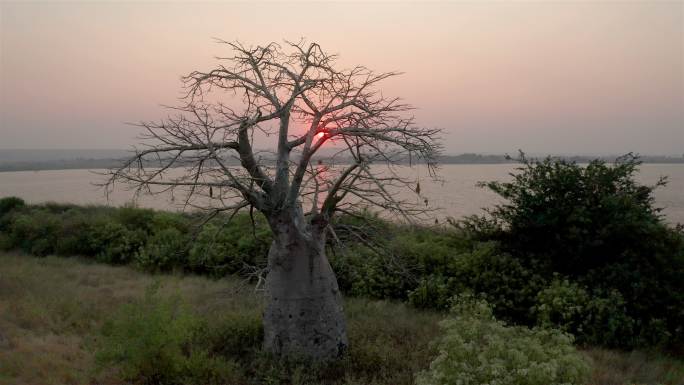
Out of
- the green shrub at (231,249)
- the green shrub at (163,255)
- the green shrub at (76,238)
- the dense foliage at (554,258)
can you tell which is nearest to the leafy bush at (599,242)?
the dense foliage at (554,258)

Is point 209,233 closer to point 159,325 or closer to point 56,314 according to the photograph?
point 56,314

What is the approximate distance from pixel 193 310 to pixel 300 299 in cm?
337

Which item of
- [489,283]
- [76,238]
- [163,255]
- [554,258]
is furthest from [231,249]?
[554,258]

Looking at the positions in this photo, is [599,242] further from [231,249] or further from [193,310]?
[231,249]

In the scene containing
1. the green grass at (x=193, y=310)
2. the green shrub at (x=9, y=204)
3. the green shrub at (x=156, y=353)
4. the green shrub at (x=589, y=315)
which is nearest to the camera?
the green shrub at (x=156, y=353)

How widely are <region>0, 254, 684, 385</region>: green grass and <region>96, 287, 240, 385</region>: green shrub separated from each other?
25 cm

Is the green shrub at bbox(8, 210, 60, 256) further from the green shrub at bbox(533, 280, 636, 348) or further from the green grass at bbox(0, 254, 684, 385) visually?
the green shrub at bbox(533, 280, 636, 348)

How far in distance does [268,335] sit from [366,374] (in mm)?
1177

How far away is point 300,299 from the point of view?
5.68 meters

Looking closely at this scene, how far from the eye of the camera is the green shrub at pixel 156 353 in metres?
5.23

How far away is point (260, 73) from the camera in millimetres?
5828

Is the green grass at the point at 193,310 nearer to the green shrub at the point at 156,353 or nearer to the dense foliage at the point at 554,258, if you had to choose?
the green shrub at the point at 156,353

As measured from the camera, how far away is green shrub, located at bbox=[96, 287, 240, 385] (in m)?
5.23

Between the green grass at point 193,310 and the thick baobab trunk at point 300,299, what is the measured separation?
1.02ft
